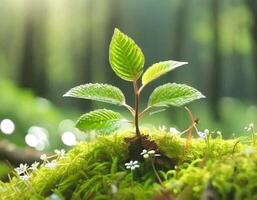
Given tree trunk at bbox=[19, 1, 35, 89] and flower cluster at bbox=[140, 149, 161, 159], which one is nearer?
flower cluster at bbox=[140, 149, 161, 159]

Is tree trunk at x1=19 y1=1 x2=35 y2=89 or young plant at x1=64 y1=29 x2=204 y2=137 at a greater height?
young plant at x1=64 y1=29 x2=204 y2=137

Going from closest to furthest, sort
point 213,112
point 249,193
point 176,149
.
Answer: point 249,193
point 176,149
point 213,112

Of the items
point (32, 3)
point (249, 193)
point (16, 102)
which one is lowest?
point (16, 102)

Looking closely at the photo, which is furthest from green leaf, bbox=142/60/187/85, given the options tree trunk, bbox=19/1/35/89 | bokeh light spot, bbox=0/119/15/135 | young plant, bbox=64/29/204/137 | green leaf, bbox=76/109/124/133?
tree trunk, bbox=19/1/35/89

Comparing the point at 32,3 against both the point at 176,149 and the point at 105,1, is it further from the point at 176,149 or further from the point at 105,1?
the point at 176,149

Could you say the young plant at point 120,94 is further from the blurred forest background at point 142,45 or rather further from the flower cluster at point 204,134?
the blurred forest background at point 142,45

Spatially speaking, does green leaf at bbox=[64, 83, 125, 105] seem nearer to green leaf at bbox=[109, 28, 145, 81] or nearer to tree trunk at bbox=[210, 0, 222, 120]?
green leaf at bbox=[109, 28, 145, 81]

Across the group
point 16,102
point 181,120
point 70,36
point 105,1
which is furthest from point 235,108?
point 16,102
